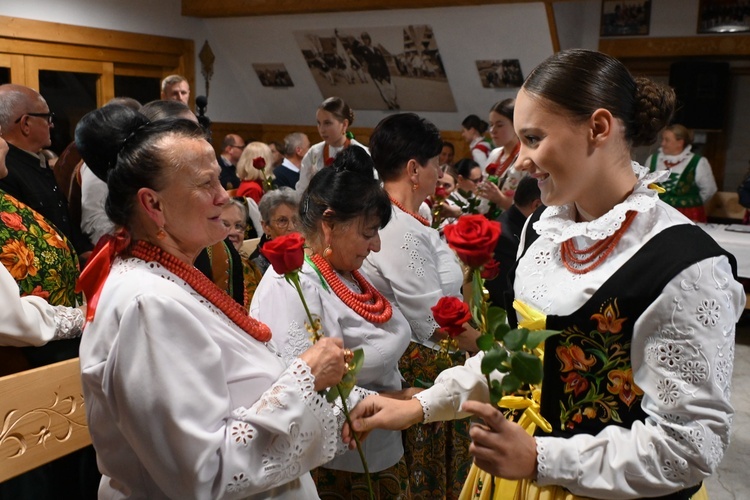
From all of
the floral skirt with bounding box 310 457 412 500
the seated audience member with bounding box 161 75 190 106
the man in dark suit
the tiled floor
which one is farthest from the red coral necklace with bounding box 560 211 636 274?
the man in dark suit

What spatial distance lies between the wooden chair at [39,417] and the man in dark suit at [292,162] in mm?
4301

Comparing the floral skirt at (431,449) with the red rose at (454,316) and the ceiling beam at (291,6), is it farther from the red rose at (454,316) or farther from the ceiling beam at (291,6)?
the ceiling beam at (291,6)

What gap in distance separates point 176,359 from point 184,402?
0.07 metres

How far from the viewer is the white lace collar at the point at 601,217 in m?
1.32

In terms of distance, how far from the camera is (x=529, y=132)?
134 centimetres

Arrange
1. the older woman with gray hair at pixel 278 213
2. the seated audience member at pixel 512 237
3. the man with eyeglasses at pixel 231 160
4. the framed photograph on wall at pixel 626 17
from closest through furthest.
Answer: the seated audience member at pixel 512 237
the older woman with gray hair at pixel 278 213
the man with eyeglasses at pixel 231 160
the framed photograph on wall at pixel 626 17

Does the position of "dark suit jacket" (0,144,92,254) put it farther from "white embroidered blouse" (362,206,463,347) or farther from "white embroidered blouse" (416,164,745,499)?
"white embroidered blouse" (416,164,745,499)

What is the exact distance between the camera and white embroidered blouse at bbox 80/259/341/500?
3.99 feet

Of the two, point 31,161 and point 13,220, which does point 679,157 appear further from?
point 13,220

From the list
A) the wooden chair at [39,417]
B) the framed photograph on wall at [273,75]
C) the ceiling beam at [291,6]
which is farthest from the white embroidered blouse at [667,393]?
the framed photograph on wall at [273,75]

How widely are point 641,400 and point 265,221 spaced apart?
8.75 feet

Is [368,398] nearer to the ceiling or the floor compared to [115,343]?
nearer to the floor

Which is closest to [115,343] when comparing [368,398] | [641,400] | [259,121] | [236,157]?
[368,398]

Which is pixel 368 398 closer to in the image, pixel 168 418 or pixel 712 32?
pixel 168 418
